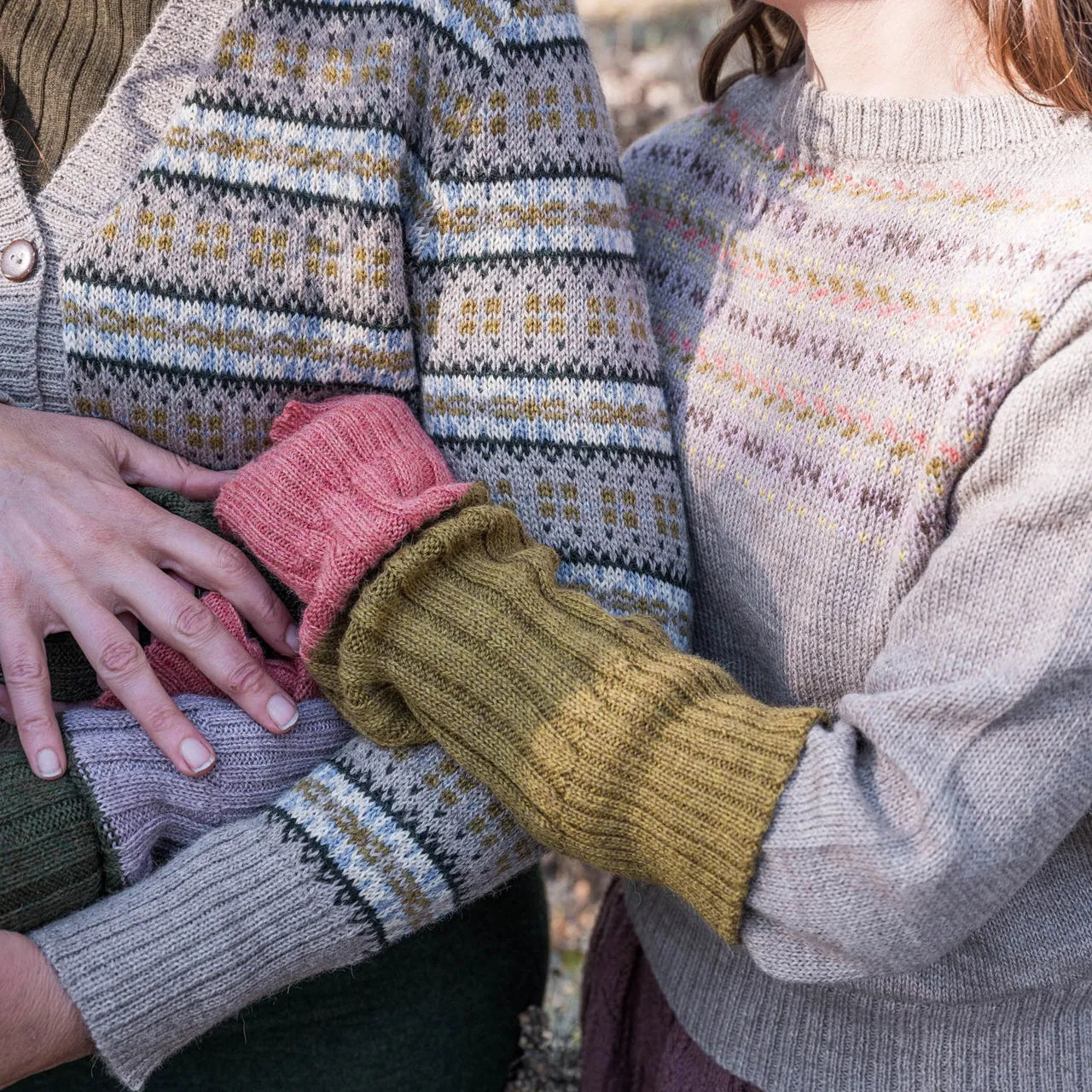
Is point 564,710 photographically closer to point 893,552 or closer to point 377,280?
point 893,552

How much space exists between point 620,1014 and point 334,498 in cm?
87

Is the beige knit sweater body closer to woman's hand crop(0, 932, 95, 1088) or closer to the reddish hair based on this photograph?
the reddish hair

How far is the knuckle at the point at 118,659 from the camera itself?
1.05 meters

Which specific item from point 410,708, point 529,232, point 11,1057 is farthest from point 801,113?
point 11,1057

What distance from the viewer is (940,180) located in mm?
1111

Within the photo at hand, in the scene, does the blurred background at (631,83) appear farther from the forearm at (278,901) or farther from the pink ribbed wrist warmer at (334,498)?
the pink ribbed wrist warmer at (334,498)

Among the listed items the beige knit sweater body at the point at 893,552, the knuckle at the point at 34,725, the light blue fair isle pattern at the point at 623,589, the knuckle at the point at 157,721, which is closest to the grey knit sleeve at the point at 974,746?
the beige knit sweater body at the point at 893,552

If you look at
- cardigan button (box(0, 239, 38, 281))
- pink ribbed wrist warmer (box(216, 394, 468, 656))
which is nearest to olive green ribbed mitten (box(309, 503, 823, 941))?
pink ribbed wrist warmer (box(216, 394, 468, 656))

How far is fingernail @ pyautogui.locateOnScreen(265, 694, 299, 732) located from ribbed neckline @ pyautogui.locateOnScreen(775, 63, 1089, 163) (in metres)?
0.86

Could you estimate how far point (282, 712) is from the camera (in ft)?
3.59

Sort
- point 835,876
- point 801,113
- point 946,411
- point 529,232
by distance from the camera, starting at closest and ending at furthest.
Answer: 1. point 835,876
2. point 946,411
3. point 529,232
4. point 801,113

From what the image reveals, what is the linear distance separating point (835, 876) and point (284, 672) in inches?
23.8

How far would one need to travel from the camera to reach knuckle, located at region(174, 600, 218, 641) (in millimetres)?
1078

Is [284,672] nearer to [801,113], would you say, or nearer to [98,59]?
[98,59]
